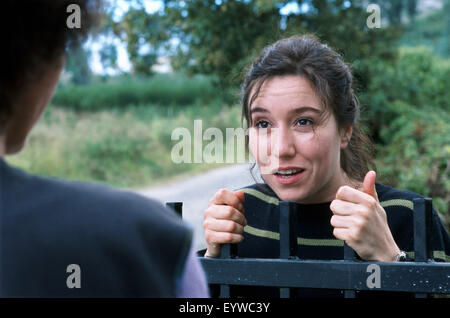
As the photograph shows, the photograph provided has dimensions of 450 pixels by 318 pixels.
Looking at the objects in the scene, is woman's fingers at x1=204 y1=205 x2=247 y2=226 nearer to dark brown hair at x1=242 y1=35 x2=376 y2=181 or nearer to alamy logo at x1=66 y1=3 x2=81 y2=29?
dark brown hair at x1=242 y1=35 x2=376 y2=181


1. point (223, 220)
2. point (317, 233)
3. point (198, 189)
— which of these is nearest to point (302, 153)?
point (317, 233)

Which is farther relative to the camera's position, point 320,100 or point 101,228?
point 320,100

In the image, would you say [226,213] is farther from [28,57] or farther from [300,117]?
[28,57]

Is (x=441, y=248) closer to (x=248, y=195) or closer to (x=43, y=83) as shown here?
(x=248, y=195)

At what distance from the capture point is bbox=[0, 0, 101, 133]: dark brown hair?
0.78 metres

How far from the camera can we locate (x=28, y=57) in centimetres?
81

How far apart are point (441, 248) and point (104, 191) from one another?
5.01 feet

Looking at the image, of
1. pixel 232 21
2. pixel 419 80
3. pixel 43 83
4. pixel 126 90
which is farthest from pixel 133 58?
pixel 126 90

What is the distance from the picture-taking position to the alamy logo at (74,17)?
856 mm

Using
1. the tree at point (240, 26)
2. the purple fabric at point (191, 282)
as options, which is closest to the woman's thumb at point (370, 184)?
the purple fabric at point (191, 282)

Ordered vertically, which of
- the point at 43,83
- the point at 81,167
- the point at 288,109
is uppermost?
the point at 81,167

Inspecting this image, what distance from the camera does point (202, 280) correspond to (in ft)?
2.96

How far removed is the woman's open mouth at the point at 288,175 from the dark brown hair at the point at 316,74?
0.30 meters

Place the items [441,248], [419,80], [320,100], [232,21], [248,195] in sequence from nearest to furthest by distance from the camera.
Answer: [441,248] < [320,100] < [248,195] < [232,21] < [419,80]
